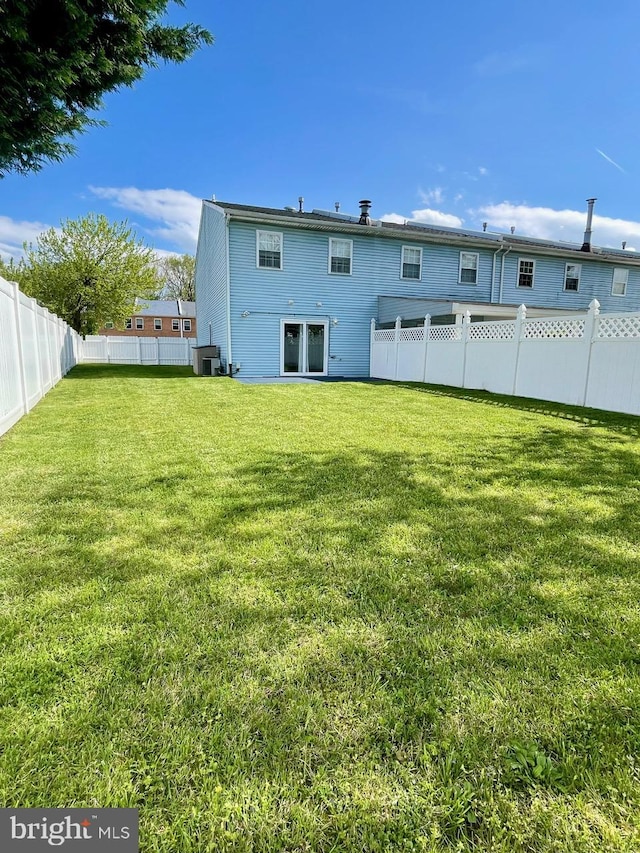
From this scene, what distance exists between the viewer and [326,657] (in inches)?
64.2

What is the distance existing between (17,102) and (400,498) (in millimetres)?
7572

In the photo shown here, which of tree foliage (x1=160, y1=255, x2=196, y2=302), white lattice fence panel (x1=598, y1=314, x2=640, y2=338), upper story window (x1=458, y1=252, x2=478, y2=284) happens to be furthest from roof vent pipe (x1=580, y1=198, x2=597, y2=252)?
tree foliage (x1=160, y1=255, x2=196, y2=302)

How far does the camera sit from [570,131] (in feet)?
45.7

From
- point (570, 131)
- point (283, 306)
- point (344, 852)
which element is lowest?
point (344, 852)

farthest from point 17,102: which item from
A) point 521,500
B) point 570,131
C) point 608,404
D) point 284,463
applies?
point 570,131

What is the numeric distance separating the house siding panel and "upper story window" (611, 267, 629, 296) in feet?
54.8

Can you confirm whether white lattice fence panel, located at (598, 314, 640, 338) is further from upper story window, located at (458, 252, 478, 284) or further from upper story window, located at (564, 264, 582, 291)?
upper story window, located at (564, 264, 582, 291)

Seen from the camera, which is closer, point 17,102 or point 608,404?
point 17,102

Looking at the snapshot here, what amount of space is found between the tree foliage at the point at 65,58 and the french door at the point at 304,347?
801cm

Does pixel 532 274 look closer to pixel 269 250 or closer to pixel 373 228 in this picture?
pixel 373 228

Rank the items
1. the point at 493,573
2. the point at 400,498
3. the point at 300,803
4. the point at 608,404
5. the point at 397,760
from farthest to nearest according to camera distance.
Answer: the point at 608,404, the point at 400,498, the point at 493,573, the point at 397,760, the point at 300,803

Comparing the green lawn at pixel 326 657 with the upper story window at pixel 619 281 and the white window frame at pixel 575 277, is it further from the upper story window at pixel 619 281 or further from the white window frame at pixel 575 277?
the upper story window at pixel 619 281

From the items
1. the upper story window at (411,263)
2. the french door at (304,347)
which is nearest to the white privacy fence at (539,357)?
the french door at (304,347)

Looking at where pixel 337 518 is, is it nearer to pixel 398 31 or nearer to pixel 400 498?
pixel 400 498
